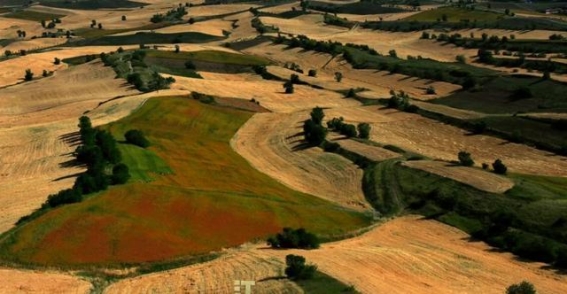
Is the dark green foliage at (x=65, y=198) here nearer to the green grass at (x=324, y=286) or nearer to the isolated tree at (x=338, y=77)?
the green grass at (x=324, y=286)

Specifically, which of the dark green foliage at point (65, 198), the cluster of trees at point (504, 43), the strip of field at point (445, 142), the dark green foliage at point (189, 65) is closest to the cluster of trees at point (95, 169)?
the dark green foliage at point (65, 198)

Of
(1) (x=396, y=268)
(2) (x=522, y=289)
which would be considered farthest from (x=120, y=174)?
(2) (x=522, y=289)

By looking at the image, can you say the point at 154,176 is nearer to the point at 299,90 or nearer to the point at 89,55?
the point at 299,90

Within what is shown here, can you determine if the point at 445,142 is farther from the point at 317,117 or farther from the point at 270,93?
the point at 270,93

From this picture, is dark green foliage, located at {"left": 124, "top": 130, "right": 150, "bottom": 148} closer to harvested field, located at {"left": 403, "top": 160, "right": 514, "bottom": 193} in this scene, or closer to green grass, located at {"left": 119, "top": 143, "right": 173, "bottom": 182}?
green grass, located at {"left": 119, "top": 143, "right": 173, "bottom": 182}

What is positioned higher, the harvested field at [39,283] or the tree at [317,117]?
the harvested field at [39,283]

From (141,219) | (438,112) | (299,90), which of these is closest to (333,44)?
(299,90)

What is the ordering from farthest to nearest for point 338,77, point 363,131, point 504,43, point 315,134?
point 504,43 → point 338,77 → point 363,131 → point 315,134
